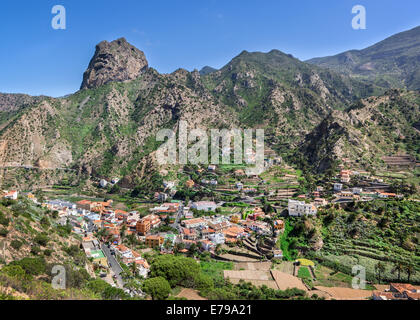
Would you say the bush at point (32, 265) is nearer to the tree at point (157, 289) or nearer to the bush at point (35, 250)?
the bush at point (35, 250)

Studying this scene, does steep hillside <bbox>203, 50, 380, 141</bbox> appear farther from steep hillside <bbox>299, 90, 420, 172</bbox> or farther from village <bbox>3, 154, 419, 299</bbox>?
village <bbox>3, 154, 419, 299</bbox>

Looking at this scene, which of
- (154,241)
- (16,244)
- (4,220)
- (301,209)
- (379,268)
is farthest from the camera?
(301,209)

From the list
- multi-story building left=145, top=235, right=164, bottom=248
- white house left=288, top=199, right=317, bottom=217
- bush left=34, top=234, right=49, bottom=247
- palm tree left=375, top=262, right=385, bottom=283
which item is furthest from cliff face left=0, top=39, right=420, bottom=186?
bush left=34, top=234, right=49, bottom=247

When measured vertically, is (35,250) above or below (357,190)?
below

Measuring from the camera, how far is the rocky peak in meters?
123

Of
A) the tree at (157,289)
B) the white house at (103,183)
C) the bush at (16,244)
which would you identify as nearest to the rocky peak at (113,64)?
the white house at (103,183)

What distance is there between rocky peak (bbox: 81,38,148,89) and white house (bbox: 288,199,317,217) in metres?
110

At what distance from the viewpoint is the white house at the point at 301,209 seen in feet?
126

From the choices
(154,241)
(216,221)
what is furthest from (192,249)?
(216,221)

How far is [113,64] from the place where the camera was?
124812 mm

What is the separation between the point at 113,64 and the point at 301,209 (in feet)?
382

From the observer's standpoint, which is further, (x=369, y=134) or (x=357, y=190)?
(x=369, y=134)

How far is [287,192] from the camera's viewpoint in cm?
5084

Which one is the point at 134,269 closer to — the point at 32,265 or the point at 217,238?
the point at 32,265
